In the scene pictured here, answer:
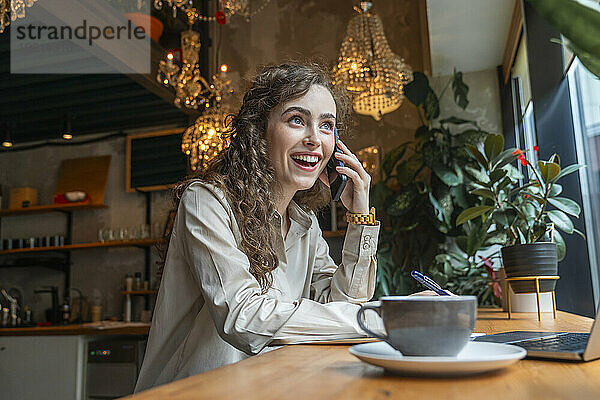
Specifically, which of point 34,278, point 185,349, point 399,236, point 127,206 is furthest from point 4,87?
point 185,349

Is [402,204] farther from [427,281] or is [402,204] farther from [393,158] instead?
[427,281]

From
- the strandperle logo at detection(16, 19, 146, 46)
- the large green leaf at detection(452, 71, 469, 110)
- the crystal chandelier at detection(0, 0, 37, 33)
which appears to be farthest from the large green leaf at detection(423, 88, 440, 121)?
the strandperle logo at detection(16, 19, 146, 46)

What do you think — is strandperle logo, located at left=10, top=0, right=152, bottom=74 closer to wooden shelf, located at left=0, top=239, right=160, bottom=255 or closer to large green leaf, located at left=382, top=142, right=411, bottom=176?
wooden shelf, located at left=0, top=239, right=160, bottom=255

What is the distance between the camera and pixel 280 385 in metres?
0.58

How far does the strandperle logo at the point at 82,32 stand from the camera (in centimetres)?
440

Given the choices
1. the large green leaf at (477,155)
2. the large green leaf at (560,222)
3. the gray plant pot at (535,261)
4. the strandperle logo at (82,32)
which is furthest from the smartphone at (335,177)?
the strandperle logo at (82,32)

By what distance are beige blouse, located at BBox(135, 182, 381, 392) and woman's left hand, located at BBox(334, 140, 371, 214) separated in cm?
6

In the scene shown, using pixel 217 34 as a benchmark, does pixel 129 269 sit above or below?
below

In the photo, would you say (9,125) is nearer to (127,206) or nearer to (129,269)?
(127,206)

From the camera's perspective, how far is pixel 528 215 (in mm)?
2350

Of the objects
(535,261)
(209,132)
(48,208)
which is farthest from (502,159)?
(48,208)

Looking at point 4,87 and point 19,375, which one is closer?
point 19,375

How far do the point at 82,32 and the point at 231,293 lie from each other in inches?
156

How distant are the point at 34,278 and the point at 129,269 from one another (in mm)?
1189
